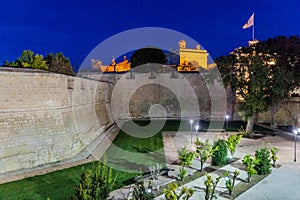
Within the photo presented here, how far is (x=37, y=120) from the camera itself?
900cm

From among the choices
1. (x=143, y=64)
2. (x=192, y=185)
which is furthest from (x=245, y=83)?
(x=143, y=64)

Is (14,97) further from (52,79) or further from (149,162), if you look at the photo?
(149,162)

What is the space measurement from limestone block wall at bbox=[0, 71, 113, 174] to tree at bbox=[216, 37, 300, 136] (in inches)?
335

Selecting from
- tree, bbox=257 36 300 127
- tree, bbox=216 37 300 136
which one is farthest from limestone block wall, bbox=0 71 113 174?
tree, bbox=257 36 300 127

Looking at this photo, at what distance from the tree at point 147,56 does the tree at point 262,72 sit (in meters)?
15.3

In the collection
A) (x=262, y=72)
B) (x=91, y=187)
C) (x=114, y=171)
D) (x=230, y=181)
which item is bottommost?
(x=114, y=171)

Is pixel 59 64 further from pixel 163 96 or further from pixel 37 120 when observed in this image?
pixel 37 120

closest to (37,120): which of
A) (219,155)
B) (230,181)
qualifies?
(219,155)

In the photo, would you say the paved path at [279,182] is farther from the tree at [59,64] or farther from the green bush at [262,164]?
the tree at [59,64]

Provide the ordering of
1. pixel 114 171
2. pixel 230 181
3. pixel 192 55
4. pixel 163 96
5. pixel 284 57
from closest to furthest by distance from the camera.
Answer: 1. pixel 230 181
2. pixel 114 171
3. pixel 284 57
4. pixel 163 96
5. pixel 192 55

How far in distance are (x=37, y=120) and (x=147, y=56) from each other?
2197 centimetres

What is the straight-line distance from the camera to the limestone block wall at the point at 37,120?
8.23 m

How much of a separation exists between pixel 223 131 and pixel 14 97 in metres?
12.3

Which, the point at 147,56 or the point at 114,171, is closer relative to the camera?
the point at 114,171
